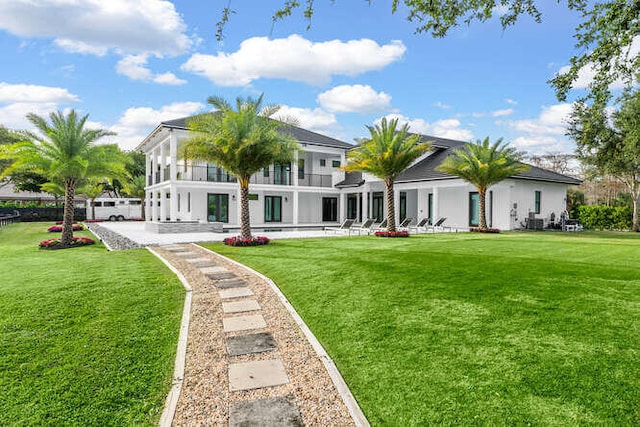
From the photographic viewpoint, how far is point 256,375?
408 cm

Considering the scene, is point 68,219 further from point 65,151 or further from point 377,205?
point 377,205

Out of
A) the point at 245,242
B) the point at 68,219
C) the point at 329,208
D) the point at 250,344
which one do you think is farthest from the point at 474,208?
the point at 250,344

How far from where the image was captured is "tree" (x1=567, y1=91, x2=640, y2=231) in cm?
1855

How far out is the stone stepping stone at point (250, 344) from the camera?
4668mm

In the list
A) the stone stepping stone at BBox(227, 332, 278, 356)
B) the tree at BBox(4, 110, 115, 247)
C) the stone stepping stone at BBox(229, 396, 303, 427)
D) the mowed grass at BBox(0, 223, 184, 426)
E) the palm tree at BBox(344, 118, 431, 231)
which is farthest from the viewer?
the palm tree at BBox(344, 118, 431, 231)

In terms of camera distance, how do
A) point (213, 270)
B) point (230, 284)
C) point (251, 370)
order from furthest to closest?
point (213, 270) → point (230, 284) → point (251, 370)

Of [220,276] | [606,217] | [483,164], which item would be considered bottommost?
[220,276]

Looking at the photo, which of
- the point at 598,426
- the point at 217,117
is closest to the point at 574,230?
the point at 217,117

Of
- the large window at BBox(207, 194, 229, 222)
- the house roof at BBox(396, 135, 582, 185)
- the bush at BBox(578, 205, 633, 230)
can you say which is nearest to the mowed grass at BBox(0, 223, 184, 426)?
the house roof at BBox(396, 135, 582, 185)

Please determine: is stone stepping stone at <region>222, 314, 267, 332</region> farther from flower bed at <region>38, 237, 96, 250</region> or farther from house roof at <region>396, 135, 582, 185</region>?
house roof at <region>396, 135, 582, 185</region>

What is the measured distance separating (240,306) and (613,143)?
2437 cm

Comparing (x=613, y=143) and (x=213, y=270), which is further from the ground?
(x=613, y=143)

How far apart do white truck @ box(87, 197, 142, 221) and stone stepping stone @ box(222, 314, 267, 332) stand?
35.8m

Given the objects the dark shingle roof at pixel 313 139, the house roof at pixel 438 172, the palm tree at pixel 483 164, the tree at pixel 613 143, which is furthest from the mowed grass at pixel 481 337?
the dark shingle roof at pixel 313 139
